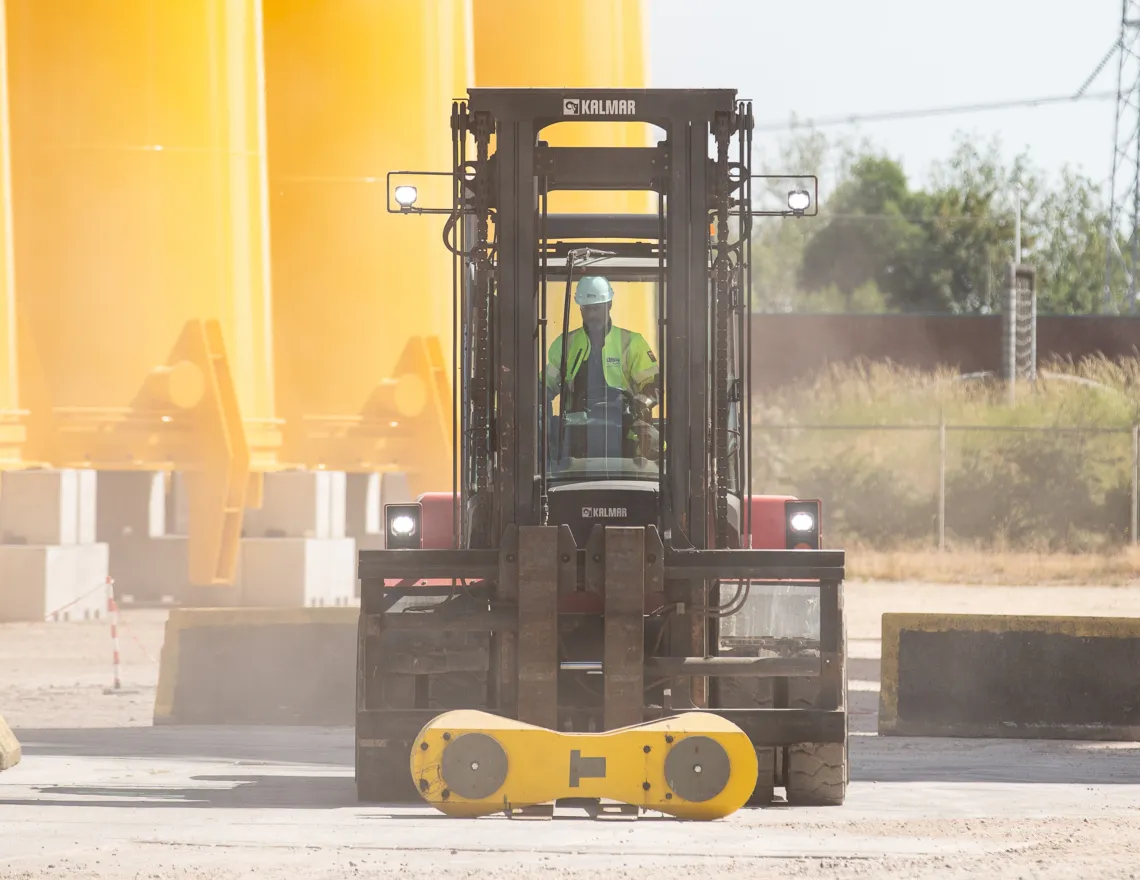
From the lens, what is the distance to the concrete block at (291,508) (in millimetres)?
27562

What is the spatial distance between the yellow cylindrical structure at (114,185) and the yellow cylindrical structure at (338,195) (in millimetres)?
2344

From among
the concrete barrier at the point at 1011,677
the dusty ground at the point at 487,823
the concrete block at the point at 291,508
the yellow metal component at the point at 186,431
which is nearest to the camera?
the dusty ground at the point at 487,823

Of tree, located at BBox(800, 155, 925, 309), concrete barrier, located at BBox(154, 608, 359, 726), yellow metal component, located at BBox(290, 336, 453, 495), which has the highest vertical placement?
tree, located at BBox(800, 155, 925, 309)

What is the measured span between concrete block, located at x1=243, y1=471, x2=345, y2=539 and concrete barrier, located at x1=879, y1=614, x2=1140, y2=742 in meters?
14.9

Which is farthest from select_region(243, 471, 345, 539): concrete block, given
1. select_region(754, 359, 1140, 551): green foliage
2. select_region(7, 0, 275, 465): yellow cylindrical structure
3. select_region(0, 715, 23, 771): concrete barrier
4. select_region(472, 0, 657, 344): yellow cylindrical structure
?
select_region(0, 715, 23, 771): concrete barrier

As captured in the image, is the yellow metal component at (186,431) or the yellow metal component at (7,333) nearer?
the yellow metal component at (7,333)

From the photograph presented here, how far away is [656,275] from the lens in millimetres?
9477

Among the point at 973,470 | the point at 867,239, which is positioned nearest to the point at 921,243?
the point at 867,239

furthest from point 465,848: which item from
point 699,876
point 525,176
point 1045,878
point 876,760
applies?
point 876,760

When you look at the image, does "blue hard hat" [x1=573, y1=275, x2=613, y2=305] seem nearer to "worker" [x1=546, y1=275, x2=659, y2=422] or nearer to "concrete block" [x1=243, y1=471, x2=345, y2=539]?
"worker" [x1=546, y1=275, x2=659, y2=422]

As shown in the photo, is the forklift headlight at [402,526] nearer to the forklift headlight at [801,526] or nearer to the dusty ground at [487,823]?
the dusty ground at [487,823]

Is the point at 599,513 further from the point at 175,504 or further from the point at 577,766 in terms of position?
the point at 175,504

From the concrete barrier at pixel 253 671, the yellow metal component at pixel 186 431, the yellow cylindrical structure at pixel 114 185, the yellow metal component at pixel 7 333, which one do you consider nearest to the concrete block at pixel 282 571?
the yellow metal component at pixel 186 431

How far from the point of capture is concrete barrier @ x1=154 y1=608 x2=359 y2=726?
1430 centimetres
